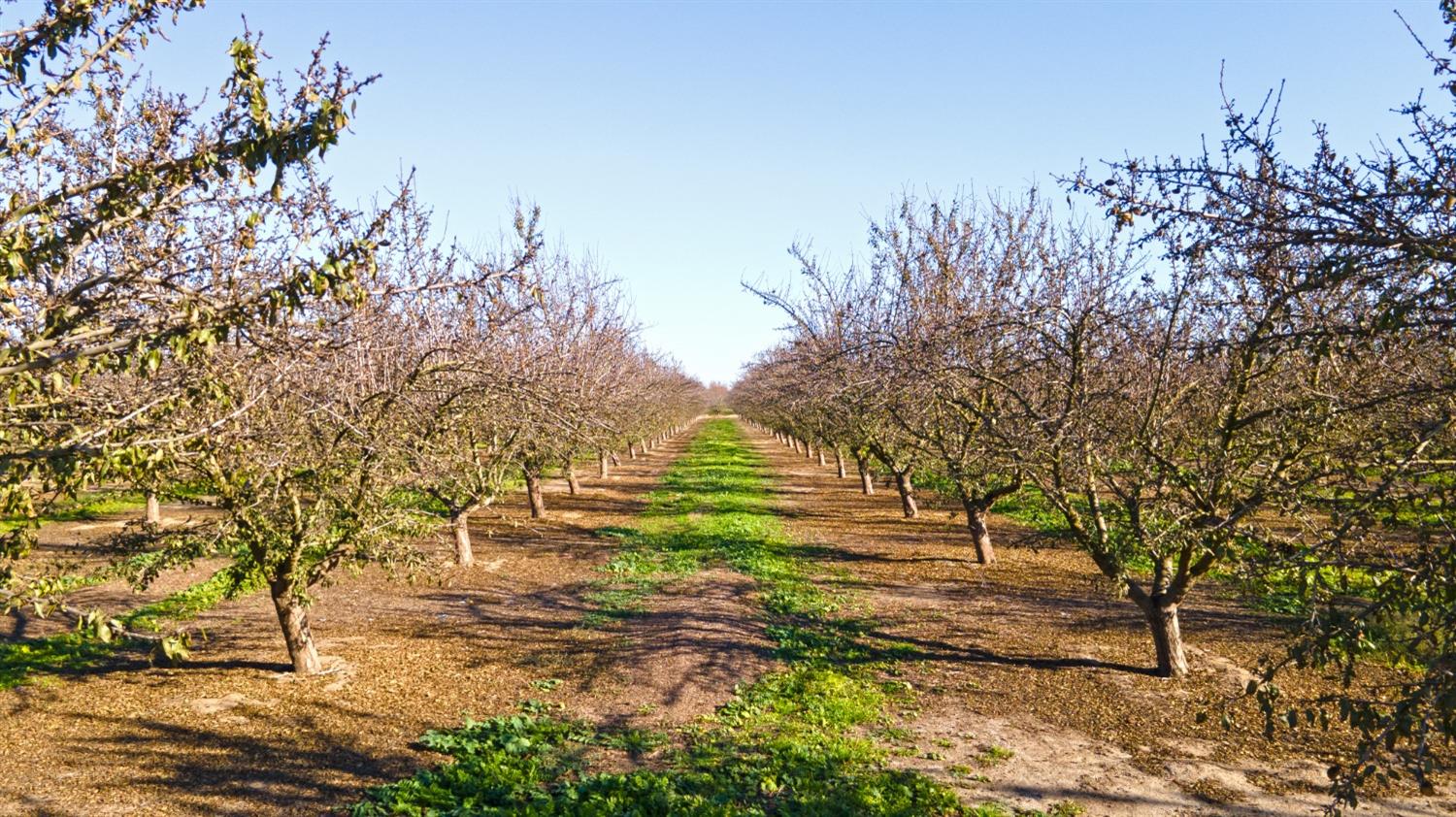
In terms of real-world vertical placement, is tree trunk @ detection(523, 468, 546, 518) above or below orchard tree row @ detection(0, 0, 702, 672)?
below

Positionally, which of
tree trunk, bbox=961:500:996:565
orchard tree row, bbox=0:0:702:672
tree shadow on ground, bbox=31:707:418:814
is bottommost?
tree shadow on ground, bbox=31:707:418:814

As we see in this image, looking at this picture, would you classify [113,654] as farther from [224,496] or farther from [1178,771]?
[1178,771]

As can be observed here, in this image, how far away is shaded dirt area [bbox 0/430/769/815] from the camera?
7121 millimetres

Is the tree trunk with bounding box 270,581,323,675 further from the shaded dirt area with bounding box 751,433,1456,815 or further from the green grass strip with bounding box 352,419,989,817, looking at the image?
the shaded dirt area with bounding box 751,433,1456,815

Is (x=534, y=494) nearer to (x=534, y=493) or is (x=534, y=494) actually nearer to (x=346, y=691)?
(x=534, y=493)

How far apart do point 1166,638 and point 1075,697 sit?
5.15ft

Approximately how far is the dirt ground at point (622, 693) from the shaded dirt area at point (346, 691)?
0.03m

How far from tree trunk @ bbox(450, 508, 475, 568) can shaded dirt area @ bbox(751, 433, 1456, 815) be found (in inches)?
304

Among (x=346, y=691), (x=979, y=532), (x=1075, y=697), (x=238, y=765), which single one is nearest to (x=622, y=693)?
(x=346, y=691)

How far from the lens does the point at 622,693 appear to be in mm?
9484

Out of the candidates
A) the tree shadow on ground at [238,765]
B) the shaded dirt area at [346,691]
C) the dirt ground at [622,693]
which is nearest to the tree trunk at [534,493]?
the dirt ground at [622,693]

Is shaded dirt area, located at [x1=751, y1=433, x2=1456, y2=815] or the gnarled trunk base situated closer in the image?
shaded dirt area, located at [x1=751, y1=433, x2=1456, y2=815]

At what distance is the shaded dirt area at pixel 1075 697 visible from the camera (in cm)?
714

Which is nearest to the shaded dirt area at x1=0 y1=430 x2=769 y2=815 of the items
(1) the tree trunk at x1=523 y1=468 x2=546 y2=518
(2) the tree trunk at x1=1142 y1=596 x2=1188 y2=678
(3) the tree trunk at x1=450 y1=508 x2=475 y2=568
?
(3) the tree trunk at x1=450 y1=508 x2=475 y2=568
